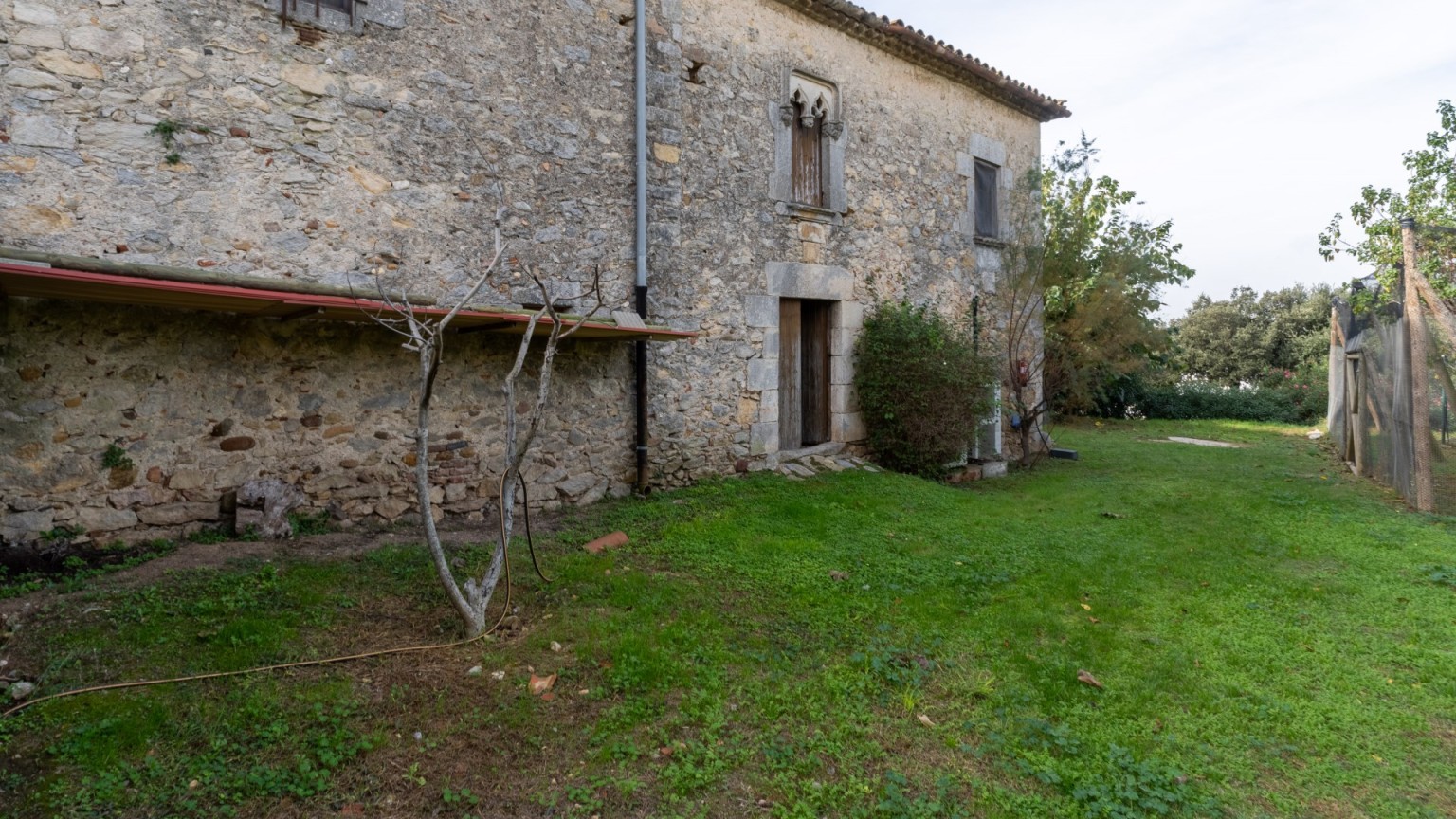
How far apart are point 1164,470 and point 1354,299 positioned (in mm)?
2948

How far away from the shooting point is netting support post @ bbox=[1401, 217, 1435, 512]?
7281 mm

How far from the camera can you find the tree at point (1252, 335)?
22350 mm

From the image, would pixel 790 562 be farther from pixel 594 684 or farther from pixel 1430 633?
pixel 1430 633

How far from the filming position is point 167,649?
353 cm

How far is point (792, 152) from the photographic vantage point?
8.55 m

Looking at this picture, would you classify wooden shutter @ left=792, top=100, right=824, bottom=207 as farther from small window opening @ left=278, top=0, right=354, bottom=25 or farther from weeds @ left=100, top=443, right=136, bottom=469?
weeds @ left=100, top=443, right=136, bottom=469

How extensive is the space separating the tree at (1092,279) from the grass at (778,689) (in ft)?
20.5

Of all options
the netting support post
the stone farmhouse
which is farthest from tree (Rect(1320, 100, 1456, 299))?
the stone farmhouse

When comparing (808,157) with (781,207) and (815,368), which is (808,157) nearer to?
(781,207)

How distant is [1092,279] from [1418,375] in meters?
4.76

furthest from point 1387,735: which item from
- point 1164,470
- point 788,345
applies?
point 1164,470

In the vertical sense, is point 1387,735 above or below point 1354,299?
below

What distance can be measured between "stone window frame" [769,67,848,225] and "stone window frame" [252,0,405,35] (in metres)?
3.90

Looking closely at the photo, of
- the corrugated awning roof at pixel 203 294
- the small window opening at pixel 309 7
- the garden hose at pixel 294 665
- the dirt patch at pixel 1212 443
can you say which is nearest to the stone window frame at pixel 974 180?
the dirt patch at pixel 1212 443
